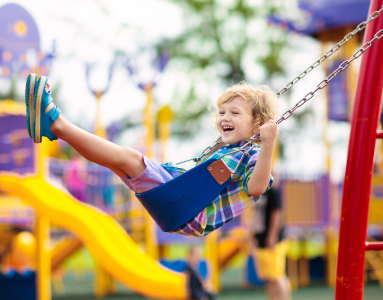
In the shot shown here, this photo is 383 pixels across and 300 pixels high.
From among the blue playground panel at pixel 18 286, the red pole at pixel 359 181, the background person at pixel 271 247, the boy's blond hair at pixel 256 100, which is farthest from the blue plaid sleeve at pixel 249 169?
the blue playground panel at pixel 18 286

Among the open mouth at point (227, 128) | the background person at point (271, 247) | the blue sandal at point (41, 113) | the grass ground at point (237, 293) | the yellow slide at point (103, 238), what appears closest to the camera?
the blue sandal at point (41, 113)

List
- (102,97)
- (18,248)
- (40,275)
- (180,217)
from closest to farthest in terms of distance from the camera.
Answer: (180,217), (40,275), (102,97), (18,248)

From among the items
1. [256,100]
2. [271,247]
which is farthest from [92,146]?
[271,247]

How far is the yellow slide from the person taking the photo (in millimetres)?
5754

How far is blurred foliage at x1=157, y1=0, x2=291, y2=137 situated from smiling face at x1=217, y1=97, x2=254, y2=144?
17779mm

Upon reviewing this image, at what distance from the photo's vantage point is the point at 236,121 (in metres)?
2.41

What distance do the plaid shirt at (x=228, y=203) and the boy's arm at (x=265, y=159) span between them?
151 millimetres

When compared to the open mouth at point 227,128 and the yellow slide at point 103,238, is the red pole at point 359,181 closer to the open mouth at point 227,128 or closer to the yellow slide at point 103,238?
the open mouth at point 227,128

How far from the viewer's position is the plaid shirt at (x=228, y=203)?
234cm

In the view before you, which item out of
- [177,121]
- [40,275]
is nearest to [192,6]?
[177,121]

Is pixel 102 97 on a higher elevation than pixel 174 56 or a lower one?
lower

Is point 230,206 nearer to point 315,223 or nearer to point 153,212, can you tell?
point 153,212

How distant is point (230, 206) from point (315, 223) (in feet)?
23.8

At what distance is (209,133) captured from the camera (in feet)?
68.7
